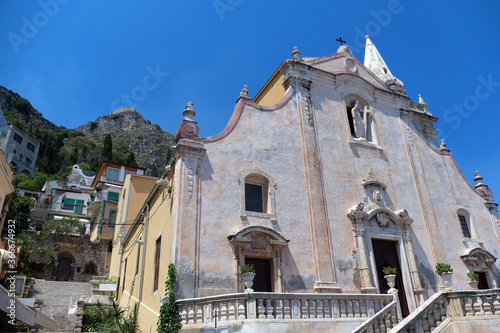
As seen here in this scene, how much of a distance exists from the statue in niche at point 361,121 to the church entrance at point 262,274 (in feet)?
28.7

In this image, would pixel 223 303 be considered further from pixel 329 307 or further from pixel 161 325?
pixel 329 307

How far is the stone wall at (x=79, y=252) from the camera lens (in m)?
36.3

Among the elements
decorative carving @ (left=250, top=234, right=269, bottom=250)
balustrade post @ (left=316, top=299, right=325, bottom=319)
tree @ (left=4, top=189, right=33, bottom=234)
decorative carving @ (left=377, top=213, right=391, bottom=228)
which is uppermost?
tree @ (left=4, top=189, right=33, bottom=234)

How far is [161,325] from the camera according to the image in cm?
1098

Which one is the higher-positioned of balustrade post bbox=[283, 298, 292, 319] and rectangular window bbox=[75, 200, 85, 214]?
rectangular window bbox=[75, 200, 85, 214]

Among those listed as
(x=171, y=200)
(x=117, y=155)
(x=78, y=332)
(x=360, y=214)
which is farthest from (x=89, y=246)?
(x=117, y=155)

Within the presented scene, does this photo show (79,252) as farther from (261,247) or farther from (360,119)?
(360,119)

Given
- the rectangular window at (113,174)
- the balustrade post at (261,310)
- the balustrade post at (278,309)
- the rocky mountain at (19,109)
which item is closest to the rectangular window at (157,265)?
the balustrade post at (261,310)

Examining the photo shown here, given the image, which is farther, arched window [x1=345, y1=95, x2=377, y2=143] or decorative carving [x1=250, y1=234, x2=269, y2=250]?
arched window [x1=345, y1=95, x2=377, y2=143]

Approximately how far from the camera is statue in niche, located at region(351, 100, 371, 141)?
62.6 ft

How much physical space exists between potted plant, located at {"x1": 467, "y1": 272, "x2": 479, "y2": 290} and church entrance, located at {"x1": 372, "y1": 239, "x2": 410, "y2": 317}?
11.6 feet

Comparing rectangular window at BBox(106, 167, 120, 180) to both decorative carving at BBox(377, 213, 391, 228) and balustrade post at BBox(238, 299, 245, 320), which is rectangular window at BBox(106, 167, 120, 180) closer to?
decorative carving at BBox(377, 213, 391, 228)

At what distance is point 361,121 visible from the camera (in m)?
19.4

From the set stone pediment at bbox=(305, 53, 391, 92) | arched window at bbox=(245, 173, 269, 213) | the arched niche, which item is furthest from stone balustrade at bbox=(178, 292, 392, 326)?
stone pediment at bbox=(305, 53, 391, 92)
